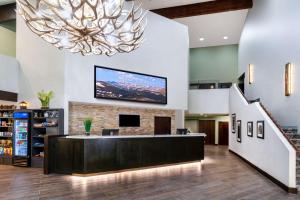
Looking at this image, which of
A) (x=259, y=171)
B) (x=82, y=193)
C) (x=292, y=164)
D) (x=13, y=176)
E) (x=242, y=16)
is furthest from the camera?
(x=242, y=16)

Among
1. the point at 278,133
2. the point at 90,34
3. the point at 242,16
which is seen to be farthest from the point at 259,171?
the point at 242,16

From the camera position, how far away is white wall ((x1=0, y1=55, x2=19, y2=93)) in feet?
31.4

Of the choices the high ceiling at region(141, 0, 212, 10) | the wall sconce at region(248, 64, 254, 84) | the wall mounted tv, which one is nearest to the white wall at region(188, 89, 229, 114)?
the wall sconce at region(248, 64, 254, 84)

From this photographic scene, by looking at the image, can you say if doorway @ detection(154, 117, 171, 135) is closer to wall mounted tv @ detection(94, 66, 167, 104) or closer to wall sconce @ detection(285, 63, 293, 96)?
wall mounted tv @ detection(94, 66, 167, 104)

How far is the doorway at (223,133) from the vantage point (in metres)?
20.6

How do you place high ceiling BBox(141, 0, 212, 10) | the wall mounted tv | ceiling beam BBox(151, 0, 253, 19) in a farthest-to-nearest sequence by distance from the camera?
1. ceiling beam BBox(151, 0, 253, 19)
2. high ceiling BBox(141, 0, 212, 10)
3. the wall mounted tv

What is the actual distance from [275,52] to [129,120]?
20.1 feet

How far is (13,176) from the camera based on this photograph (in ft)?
25.9

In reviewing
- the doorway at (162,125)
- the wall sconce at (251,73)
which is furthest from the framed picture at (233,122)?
the doorway at (162,125)

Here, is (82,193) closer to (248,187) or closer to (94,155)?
(94,155)

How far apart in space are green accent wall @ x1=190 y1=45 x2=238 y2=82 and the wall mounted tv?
32.8ft

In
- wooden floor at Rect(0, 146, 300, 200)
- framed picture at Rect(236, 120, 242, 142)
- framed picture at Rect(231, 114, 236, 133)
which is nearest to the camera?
wooden floor at Rect(0, 146, 300, 200)

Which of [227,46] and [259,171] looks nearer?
[259,171]

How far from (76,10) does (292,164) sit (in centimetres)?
574
